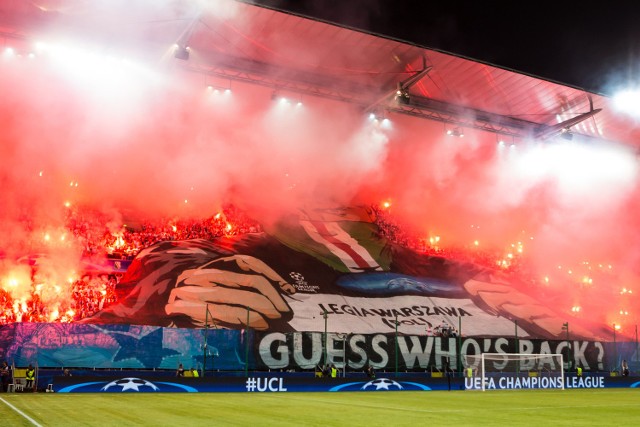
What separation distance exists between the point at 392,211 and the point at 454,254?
5142 millimetres

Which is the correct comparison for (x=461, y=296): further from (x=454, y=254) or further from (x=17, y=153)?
(x=17, y=153)

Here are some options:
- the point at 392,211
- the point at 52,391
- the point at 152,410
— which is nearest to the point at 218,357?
the point at 52,391

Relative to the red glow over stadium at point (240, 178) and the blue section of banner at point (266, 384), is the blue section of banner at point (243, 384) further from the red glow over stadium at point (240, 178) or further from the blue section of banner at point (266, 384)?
the red glow over stadium at point (240, 178)

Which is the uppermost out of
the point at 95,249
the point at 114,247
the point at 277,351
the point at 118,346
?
the point at 114,247

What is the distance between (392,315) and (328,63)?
13348 millimetres

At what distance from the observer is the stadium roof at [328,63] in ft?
81.0

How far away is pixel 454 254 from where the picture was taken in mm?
41188

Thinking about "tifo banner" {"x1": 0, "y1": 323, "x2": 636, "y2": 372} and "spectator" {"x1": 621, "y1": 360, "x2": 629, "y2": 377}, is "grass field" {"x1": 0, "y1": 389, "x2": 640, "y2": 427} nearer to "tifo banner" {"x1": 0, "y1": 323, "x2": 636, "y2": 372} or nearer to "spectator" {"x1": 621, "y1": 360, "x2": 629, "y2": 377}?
"tifo banner" {"x1": 0, "y1": 323, "x2": 636, "y2": 372}

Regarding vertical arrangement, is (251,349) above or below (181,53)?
below

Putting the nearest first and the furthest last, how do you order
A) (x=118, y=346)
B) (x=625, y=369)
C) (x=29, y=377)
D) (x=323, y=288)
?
(x=29, y=377)
(x=118, y=346)
(x=625, y=369)
(x=323, y=288)

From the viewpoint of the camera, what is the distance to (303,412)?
43.9 feet

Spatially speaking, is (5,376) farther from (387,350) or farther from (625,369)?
(625,369)

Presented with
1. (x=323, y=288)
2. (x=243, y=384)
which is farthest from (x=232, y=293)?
(x=243, y=384)

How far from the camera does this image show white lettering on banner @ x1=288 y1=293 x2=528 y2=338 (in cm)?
2966
